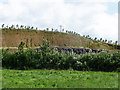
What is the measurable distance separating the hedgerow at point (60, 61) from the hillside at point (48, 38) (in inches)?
1663

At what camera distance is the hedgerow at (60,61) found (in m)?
20.9

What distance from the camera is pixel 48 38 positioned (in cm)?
7206

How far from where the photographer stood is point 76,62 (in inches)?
838

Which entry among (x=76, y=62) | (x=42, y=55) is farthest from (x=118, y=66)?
(x=42, y=55)

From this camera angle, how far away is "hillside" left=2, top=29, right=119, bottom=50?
67.0 m

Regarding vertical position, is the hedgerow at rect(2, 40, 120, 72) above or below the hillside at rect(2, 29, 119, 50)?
below

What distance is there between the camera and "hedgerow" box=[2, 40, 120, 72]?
68.4ft

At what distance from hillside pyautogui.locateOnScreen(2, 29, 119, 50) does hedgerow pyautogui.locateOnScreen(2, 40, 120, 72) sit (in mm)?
42242

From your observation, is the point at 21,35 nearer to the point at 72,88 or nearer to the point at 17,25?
the point at 17,25

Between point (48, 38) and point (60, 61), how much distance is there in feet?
166

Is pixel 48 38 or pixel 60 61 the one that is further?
pixel 48 38

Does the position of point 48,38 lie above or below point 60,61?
above

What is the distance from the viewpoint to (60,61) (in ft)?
70.9

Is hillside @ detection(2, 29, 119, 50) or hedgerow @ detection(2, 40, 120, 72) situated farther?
hillside @ detection(2, 29, 119, 50)
